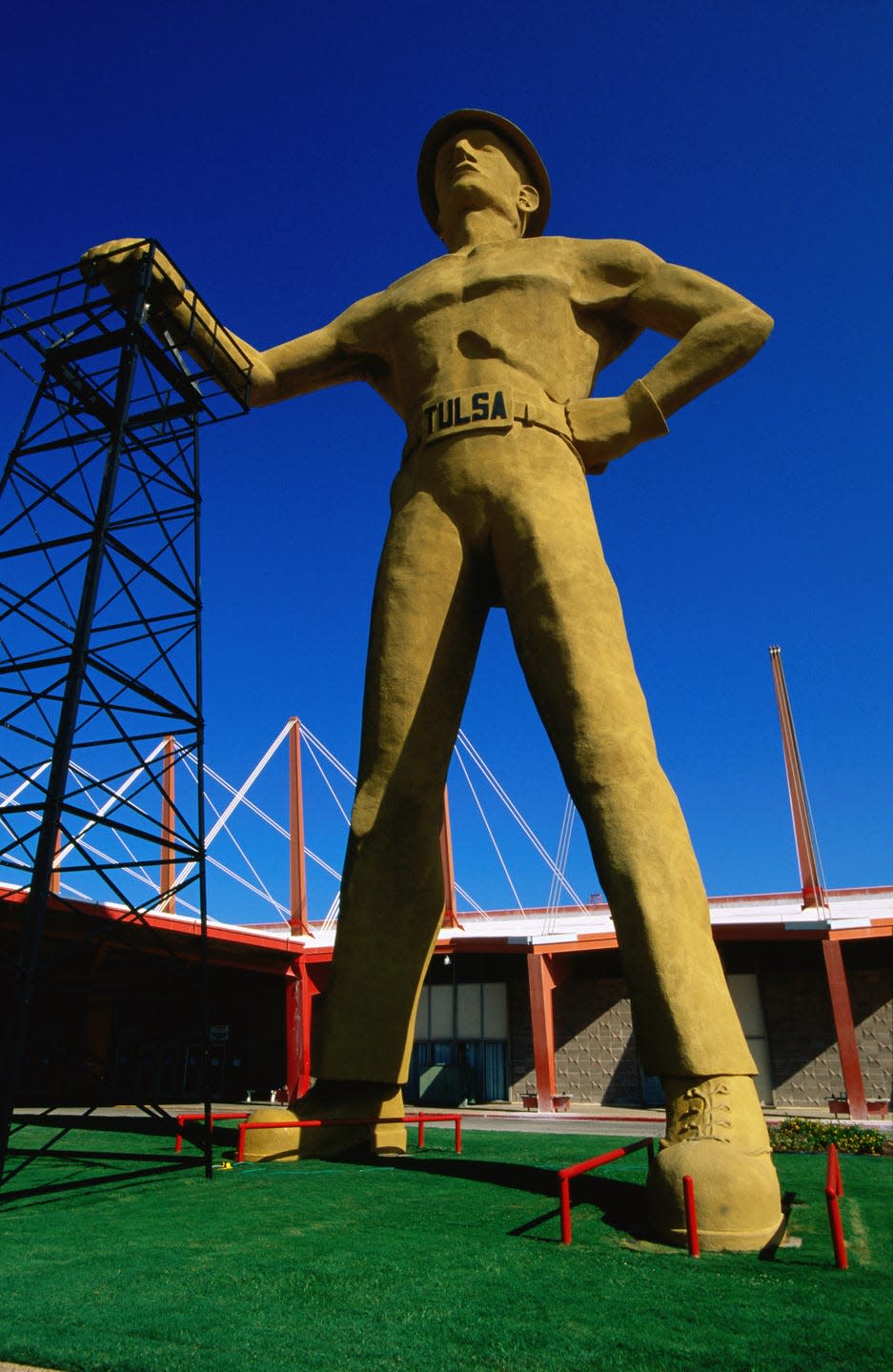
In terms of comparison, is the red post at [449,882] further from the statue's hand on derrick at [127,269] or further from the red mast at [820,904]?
the statue's hand on derrick at [127,269]

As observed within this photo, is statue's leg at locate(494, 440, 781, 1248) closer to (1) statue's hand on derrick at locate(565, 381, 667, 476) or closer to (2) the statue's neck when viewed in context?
(1) statue's hand on derrick at locate(565, 381, 667, 476)

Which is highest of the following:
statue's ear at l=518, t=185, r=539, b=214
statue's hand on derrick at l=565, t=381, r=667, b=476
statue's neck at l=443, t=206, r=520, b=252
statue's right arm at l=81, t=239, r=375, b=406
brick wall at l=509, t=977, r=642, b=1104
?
statue's ear at l=518, t=185, r=539, b=214

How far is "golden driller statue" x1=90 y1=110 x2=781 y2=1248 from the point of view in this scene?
667 cm

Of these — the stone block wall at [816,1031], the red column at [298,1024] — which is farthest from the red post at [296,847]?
the stone block wall at [816,1031]

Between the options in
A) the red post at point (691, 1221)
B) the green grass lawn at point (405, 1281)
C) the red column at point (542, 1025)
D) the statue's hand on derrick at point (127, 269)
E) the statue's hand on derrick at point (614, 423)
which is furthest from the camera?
the red column at point (542, 1025)

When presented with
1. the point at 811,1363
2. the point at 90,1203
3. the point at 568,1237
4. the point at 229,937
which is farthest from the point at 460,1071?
the point at 811,1363

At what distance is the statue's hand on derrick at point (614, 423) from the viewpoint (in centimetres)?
773

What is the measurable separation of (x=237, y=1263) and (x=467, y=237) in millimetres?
8325

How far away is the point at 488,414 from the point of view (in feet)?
25.5

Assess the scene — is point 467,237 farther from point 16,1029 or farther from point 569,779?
point 16,1029

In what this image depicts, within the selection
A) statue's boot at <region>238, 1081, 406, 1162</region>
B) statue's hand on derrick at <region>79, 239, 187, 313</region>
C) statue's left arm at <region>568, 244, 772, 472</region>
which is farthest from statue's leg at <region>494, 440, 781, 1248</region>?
statue's hand on derrick at <region>79, 239, 187, 313</region>

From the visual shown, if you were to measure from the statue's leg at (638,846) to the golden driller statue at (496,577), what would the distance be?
0.06 ft

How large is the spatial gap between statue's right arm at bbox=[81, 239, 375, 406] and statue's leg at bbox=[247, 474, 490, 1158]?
2.02m

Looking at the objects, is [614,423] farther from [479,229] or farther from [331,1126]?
[331,1126]
